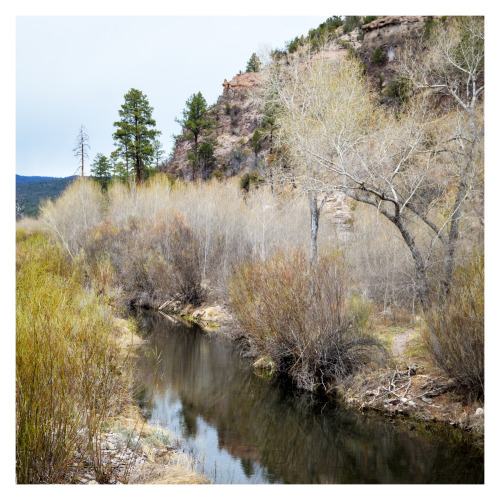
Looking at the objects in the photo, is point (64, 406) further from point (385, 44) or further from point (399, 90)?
point (385, 44)

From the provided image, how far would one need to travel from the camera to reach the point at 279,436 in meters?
6.11

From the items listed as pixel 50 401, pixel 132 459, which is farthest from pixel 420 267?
pixel 50 401

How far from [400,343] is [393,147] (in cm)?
429

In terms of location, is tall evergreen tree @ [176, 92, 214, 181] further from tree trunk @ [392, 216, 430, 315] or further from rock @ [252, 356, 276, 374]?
rock @ [252, 356, 276, 374]

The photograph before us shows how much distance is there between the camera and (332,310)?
743cm

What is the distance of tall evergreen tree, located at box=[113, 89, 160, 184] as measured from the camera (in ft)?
32.4

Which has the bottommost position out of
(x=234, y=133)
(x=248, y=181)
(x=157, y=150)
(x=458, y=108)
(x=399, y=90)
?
(x=157, y=150)

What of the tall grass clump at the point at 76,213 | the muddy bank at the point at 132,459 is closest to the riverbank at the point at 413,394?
the muddy bank at the point at 132,459

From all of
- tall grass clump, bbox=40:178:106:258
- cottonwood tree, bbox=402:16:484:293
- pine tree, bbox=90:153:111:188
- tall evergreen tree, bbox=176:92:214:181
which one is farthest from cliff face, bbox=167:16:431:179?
tall grass clump, bbox=40:178:106:258

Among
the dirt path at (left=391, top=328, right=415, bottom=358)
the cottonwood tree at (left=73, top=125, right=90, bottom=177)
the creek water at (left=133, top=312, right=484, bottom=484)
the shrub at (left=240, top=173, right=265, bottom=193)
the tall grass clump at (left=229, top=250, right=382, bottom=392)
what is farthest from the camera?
the shrub at (left=240, top=173, right=265, bottom=193)

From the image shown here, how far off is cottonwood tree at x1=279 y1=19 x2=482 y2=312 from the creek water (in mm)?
3346

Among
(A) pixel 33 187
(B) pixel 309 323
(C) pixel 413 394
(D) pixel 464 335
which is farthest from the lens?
(A) pixel 33 187

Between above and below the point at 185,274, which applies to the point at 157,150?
above
